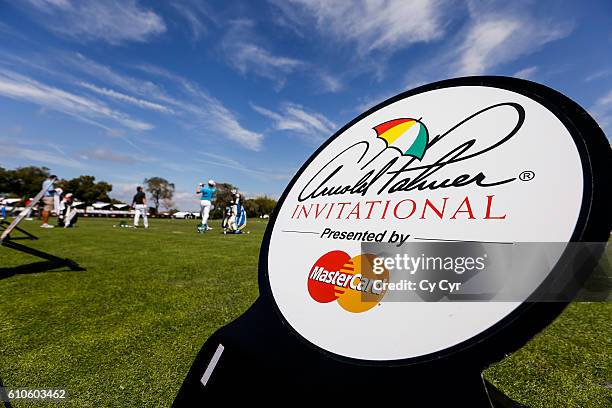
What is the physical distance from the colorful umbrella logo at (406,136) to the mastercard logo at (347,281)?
53cm

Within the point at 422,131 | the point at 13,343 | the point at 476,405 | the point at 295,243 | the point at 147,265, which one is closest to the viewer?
the point at 476,405

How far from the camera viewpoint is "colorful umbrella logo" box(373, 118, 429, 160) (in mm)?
1395

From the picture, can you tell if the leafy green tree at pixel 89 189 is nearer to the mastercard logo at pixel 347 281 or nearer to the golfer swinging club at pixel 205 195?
the golfer swinging club at pixel 205 195

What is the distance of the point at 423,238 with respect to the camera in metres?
1.14

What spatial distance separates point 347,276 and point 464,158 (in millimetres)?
658

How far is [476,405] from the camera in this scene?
0.80 metres

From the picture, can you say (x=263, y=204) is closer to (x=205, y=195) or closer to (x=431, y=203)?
(x=205, y=195)

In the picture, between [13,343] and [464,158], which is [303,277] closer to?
[464,158]

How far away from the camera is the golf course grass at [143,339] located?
60.4 inches

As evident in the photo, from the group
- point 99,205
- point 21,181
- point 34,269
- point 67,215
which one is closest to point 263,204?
point 99,205

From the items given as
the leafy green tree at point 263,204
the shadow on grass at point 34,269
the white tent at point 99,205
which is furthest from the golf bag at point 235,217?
the white tent at point 99,205

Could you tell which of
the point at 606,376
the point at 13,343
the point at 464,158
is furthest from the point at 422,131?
the point at 13,343

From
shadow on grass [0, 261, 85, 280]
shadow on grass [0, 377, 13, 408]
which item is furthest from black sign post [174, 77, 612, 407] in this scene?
shadow on grass [0, 261, 85, 280]
